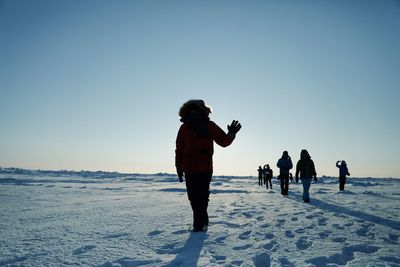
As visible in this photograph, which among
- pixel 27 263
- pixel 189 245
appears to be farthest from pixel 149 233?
pixel 27 263

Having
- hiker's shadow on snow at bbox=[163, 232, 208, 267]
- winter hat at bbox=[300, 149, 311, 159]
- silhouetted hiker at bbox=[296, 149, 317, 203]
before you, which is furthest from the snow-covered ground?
winter hat at bbox=[300, 149, 311, 159]

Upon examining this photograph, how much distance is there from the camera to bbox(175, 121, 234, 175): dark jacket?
4.26 m

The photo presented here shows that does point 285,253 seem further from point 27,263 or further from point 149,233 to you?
point 27,263

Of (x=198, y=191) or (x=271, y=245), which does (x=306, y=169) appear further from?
(x=271, y=245)

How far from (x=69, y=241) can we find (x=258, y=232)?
251 centimetres

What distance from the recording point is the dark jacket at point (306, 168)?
11.0 m

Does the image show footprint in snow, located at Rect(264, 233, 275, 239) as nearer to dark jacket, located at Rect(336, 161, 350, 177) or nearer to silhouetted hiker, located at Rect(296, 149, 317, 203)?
silhouetted hiker, located at Rect(296, 149, 317, 203)

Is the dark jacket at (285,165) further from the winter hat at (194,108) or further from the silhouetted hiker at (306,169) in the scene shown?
the winter hat at (194,108)

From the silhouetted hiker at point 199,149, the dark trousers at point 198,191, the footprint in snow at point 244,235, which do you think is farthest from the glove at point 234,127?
the footprint in snow at point 244,235

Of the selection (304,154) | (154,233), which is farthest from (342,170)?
(154,233)

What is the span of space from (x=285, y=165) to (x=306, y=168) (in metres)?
3.07

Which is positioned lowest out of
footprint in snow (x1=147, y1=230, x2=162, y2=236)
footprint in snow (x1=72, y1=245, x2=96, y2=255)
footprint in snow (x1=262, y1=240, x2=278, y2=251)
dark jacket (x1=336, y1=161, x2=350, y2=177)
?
footprint in snow (x1=147, y1=230, x2=162, y2=236)

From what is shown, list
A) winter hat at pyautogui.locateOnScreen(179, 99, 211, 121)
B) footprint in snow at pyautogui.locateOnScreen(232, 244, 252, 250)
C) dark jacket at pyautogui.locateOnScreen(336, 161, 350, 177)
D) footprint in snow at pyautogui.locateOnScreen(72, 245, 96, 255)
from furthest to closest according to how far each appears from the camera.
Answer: dark jacket at pyautogui.locateOnScreen(336, 161, 350, 177), winter hat at pyautogui.locateOnScreen(179, 99, 211, 121), footprint in snow at pyautogui.locateOnScreen(232, 244, 252, 250), footprint in snow at pyautogui.locateOnScreen(72, 245, 96, 255)

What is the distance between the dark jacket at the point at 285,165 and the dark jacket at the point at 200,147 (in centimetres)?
1055
